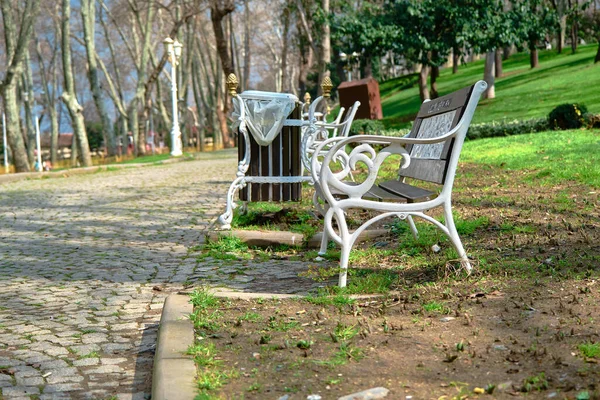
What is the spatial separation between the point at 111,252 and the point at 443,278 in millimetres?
3544

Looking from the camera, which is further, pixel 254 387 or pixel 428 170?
pixel 428 170

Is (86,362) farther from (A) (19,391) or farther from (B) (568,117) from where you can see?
(B) (568,117)

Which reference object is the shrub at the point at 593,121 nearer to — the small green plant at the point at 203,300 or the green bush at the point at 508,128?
the green bush at the point at 508,128

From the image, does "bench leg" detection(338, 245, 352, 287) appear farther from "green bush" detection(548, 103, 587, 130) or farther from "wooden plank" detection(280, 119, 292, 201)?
"green bush" detection(548, 103, 587, 130)

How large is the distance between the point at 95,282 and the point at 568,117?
598 inches

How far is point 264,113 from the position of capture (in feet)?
25.7

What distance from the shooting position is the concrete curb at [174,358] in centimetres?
295

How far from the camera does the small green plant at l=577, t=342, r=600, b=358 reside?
10.4 feet

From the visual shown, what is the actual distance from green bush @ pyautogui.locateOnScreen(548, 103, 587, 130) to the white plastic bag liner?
12324 millimetres

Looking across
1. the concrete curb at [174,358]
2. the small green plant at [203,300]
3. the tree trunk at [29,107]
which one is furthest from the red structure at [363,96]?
the concrete curb at [174,358]

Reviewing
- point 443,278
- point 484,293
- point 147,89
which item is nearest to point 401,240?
point 443,278

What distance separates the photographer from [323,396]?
2.96m

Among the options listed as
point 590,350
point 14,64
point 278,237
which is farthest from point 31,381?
point 14,64

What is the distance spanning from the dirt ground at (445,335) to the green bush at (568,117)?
1375cm
